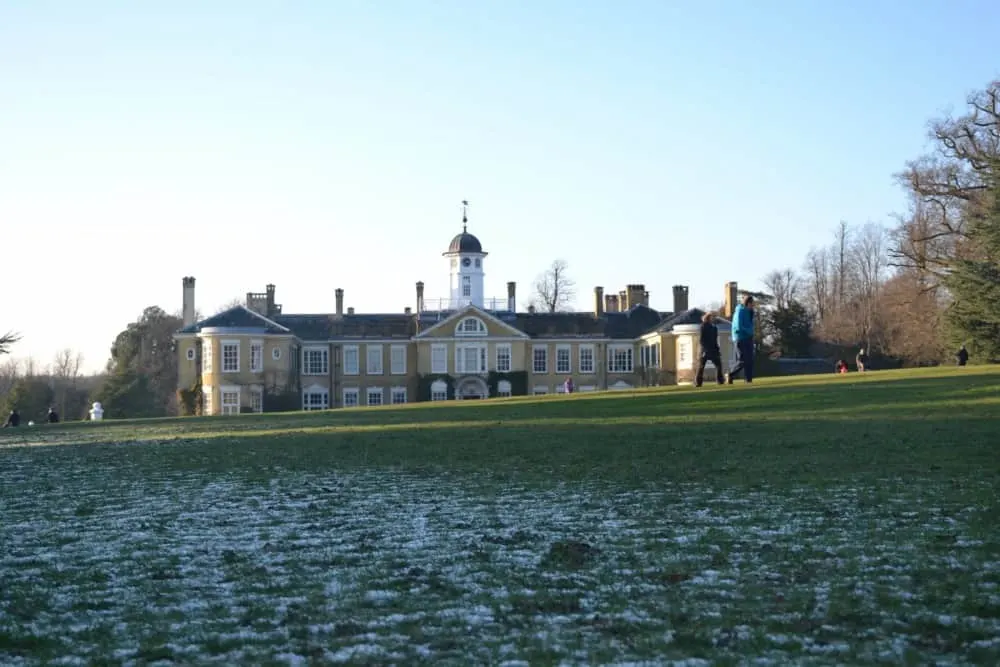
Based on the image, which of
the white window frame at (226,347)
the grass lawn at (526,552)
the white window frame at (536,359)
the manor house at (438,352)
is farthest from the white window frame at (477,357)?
the grass lawn at (526,552)

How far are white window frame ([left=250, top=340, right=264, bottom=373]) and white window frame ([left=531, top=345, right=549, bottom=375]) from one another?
16.5 meters

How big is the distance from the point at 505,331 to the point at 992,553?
62699mm

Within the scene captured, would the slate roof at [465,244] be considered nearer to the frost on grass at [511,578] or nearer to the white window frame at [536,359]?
the white window frame at [536,359]

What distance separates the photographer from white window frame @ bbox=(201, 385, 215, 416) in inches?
2635

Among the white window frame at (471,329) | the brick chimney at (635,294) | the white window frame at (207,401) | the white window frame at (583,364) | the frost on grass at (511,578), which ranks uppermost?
the brick chimney at (635,294)

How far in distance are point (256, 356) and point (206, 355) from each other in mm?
2816

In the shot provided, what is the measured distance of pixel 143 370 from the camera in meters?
87.5

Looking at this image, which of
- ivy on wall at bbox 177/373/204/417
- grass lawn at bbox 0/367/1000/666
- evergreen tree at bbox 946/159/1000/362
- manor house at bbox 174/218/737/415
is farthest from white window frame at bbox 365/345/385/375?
grass lawn at bbox 0/367/1000/666

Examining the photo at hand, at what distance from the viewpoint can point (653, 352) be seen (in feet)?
231

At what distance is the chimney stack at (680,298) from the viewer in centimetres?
7275

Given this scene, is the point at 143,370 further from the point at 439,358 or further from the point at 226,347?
the point at 439,358

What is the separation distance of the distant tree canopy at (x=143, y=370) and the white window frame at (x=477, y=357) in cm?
2452

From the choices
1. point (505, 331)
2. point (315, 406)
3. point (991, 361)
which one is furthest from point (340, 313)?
point (991, 361)

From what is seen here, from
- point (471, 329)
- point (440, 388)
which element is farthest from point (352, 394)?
point (471, 329)
